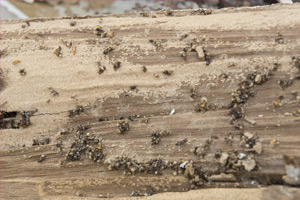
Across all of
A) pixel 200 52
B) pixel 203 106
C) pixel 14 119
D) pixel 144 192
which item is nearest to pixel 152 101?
pixel 203 106

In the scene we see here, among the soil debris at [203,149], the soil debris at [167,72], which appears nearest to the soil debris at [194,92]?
the soil debris at [167,72]

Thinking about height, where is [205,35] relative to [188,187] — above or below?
above

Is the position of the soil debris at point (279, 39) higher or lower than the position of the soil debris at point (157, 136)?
higher

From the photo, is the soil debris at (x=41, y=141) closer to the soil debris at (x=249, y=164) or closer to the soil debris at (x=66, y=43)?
the soil debris at (x=66, y=43)

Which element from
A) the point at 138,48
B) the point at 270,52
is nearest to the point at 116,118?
the point at 138,48

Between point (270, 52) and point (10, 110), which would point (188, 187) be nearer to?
point (270, 52)

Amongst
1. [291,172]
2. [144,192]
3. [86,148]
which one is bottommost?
[144,192]

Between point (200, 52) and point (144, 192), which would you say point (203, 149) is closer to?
point (144, 192)

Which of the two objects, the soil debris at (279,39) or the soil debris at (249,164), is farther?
the soil debris at (279,39)

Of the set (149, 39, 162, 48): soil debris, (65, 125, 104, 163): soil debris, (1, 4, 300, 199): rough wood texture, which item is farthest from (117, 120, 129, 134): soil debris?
(149, 39, 162, 48): soil debris
